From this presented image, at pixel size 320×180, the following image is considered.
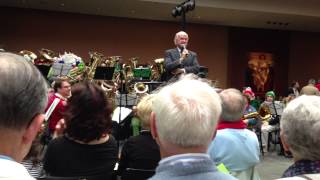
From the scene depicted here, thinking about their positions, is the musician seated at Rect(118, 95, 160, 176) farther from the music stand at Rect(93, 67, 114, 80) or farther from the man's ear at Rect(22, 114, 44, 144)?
the music stand at Rect(93, 67, 114, 80)

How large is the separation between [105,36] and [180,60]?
8871mm

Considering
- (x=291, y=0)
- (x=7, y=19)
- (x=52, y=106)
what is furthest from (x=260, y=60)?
(x=52, y=106)

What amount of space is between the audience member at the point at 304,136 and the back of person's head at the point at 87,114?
1439 mm

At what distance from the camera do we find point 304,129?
5.24ft

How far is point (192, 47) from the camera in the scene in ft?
53.8

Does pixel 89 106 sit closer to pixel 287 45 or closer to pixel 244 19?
pixel 244 19

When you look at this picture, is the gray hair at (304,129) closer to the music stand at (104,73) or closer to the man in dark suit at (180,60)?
the man in dark suit at (180,60)

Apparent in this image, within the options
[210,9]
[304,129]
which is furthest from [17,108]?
[210,9]

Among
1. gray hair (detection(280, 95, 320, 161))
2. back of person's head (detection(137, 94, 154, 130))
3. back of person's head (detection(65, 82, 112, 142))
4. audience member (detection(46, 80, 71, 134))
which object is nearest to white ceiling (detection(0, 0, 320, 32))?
audience member (detection(46, 80, 71, 134))

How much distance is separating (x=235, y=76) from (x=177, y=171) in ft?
52.7

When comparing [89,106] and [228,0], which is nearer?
[89,106]

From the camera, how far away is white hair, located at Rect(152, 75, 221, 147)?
134cm

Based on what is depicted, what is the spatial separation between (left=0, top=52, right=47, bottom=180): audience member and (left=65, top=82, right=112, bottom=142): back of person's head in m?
1.68

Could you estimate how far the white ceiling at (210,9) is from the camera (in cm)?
1288
